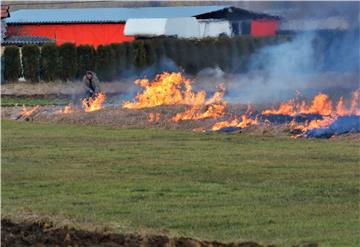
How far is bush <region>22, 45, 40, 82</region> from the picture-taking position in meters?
51.4

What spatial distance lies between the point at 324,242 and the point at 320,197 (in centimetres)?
358

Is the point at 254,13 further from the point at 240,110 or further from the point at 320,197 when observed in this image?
the point at 320,197

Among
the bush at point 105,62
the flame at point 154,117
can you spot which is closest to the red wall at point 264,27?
the bush at point 105,62

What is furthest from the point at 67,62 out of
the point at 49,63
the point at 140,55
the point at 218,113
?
the point at 218,113

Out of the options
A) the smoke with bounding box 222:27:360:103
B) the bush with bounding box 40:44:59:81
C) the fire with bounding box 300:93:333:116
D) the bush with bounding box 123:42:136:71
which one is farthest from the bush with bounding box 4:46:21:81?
the fire with bounding box 300:93:333:116

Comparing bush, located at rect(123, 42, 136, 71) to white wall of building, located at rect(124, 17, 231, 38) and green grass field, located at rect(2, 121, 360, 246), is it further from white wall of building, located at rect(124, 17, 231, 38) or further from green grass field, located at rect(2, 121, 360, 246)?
green grass field, located at rect(2, 121, 360, 246)

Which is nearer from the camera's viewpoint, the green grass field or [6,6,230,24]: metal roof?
the green grass field

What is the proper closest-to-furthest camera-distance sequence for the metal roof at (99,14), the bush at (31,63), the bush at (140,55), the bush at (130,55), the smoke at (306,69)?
the smoke at (306,69)
the bush at (31,63)
the bush at (130,55)
the bush at (140,55)
the metal roof at (99,14)

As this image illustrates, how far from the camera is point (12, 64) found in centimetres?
5141

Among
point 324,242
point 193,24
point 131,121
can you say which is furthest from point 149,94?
point 193,24

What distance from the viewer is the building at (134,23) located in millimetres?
61344

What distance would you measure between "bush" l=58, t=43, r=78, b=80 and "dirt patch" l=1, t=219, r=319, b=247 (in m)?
39.2

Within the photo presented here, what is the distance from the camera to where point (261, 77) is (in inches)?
Answer: 1688

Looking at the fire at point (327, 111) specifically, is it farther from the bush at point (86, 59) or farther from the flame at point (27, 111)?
the bush at point (86, 59)
